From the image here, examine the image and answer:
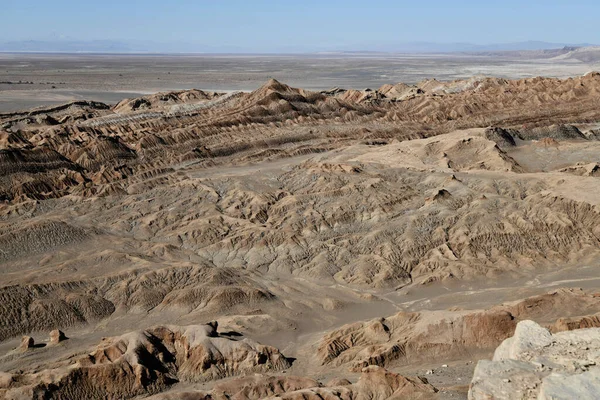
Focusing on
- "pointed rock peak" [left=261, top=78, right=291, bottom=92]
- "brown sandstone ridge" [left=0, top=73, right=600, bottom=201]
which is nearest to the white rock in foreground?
"brown sandstone ridge" [left=0, top=73, right=600, bottom=201]

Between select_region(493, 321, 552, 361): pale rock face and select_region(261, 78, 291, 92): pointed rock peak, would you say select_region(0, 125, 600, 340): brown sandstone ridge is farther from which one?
select_region(261, 78, 291, 92): pointed rock peak

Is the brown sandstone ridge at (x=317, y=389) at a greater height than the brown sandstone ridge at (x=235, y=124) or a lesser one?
lesser

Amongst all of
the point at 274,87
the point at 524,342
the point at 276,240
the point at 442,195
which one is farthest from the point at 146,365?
the point at 274,87

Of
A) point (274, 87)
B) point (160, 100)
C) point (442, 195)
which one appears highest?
point (274, 87)

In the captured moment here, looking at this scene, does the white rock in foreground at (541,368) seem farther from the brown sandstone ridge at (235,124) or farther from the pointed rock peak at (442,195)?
the brown sandstone ridge at (235,124)

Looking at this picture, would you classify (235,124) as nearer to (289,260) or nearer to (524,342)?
(289,260)

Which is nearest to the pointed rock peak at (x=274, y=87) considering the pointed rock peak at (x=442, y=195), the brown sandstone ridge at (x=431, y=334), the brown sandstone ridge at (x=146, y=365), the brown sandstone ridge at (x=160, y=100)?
the brown sandstone ridge at (x=160, y=100)

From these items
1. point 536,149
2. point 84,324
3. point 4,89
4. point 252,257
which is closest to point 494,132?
point 536,149
